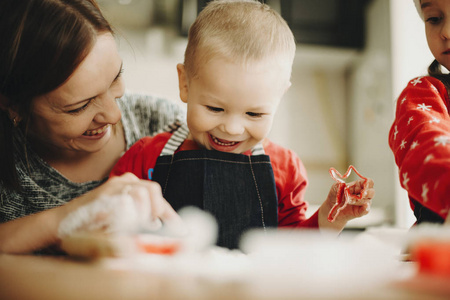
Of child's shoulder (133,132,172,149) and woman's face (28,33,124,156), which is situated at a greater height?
woman's face (28,33,124,156)

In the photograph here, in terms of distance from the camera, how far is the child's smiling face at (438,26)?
2.50 ft

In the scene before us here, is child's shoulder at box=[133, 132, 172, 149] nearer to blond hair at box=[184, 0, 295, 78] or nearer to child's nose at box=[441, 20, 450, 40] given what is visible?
blond hair at box=[184, 0, 295, 78]

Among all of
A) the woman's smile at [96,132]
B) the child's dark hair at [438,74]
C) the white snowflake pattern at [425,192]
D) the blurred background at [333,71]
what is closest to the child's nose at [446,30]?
the child's dark hair at [438,74]

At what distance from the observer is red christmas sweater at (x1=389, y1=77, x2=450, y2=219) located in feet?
1.70

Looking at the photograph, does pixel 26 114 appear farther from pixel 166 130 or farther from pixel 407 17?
pixel 407 17

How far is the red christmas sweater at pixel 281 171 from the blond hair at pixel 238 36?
23 centimetres

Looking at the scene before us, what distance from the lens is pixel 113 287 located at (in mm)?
312

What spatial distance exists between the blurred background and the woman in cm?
141

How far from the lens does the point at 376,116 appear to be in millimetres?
2562

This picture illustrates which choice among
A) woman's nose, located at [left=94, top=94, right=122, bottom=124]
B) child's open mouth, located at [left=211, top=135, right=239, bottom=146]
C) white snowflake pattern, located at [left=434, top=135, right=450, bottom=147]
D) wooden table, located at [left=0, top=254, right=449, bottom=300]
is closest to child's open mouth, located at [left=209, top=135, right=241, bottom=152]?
child's open mouth, located at [left=211, top=135, right=239, bottom=146]

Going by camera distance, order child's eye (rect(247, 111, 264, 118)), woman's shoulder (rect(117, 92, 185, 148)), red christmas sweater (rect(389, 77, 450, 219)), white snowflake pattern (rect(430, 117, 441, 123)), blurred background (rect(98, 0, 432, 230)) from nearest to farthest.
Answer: red christmas sweater (rect(389, 77, 450, 219)) < white snowflake pattern (rect(430, 117, 441, 123)) < child's eye (rect(247, 111, 264, 118)) < woman's shoulder (rect(117, 92, 185, 148)) < blurred background (rect(98, 0, 432, 230))

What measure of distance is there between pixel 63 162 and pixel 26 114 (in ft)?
0.74

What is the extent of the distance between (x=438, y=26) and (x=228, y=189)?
21.0 inches

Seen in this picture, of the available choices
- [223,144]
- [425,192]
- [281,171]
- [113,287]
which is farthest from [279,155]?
[113,287]
